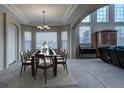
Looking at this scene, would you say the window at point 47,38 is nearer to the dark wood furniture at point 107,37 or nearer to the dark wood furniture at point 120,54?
the dark wood furniture at point 107,37

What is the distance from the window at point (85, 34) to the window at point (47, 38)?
6.21ft

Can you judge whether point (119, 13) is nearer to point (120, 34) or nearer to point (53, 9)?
point (120, 34)

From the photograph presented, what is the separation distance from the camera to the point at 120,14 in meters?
12.3

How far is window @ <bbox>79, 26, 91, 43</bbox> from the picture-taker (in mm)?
11945

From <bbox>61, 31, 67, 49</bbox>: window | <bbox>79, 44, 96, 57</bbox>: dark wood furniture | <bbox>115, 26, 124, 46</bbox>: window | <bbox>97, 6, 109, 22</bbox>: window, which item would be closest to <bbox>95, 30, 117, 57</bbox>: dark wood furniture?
<bbox>79, 44, 96, 57</bbox>: dark wood furniture

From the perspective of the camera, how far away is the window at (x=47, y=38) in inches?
489

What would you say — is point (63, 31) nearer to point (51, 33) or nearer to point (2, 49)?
point (51, 33)

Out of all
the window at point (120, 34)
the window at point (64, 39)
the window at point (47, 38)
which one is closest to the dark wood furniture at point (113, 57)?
the window at point (64, 39)

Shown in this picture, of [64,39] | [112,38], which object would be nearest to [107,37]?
[112,38]

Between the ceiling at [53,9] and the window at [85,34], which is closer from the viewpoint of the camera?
the ceiling at [53,9]

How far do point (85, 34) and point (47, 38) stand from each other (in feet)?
9.06
